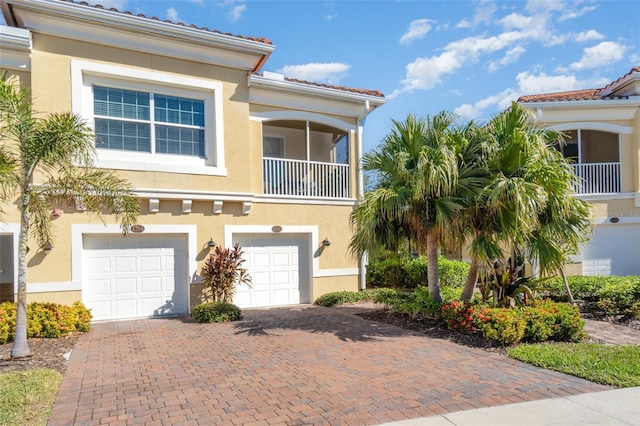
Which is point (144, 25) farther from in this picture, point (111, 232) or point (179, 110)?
point (111, 232)

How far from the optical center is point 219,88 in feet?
40.6

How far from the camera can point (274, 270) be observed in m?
13.7

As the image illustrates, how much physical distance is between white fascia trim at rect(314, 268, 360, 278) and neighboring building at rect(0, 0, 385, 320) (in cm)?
3

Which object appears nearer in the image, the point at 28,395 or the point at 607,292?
the point at 28,395

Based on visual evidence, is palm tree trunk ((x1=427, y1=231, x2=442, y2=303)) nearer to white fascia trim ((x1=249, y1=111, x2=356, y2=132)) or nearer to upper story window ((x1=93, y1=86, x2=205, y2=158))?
white fascia trim ((x1=249, y1=111, x2=356, y2=132))

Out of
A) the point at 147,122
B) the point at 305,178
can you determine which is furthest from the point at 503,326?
the point at 147,122

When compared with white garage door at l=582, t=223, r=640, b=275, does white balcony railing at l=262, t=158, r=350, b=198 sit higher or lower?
higher

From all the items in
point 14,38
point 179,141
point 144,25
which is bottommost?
point 179,141

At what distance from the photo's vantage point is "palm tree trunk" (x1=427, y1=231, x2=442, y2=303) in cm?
1028

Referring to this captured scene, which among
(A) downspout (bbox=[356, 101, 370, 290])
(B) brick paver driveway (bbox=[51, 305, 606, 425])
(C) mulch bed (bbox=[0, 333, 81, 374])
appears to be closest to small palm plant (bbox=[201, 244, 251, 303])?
(B) brick paver driveway (bbox=[51, 305, 606, 425])

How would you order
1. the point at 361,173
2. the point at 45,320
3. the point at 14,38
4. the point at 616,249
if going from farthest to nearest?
the point at 616,249
the point at 361,173
the point at 14,38
the point at 45,320

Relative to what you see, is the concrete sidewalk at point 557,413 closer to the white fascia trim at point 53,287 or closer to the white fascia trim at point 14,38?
the white fascia trim at point 53,287

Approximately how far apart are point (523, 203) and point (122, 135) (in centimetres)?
1000

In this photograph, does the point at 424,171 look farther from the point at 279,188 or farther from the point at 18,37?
the point at 18,37
